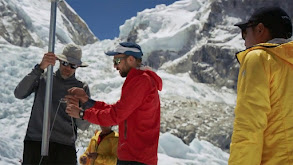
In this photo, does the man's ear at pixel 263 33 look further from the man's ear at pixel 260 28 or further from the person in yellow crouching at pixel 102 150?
the person in yellow crouching at pixel 102 150

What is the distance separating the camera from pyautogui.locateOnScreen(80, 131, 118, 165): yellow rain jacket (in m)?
3.41

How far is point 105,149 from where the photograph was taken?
360 cm

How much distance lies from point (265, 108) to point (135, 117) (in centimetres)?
101

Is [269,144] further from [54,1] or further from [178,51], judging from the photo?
[178,51]

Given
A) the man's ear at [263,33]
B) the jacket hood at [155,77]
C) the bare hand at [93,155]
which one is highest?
the man's ear at [263,33]

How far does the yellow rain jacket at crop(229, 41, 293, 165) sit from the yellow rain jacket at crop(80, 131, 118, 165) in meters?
2.18

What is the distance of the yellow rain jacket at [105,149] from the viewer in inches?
134

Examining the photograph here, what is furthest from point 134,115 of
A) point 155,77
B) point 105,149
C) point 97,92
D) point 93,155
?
point 97,92

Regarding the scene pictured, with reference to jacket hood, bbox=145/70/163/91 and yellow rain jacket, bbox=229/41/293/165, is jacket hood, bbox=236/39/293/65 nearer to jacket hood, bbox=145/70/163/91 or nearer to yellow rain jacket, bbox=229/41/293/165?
yellow rain jacket, bbox=229/41/293/165

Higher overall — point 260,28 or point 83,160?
point 260,28

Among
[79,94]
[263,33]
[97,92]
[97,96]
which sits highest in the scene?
[97,92]

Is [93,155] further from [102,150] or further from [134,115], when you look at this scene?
[134,115]

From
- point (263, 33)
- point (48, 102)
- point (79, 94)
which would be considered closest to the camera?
point (263, 33)

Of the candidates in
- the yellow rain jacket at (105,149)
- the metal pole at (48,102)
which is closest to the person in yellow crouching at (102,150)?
the yellow rain jacket at (105,149)
